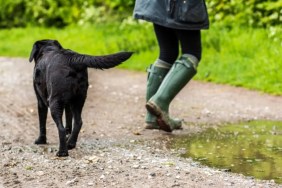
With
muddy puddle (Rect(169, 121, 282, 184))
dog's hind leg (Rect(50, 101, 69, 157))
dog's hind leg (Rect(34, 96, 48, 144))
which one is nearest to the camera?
muddy puddle (Rect(169, 121, 282, 184))

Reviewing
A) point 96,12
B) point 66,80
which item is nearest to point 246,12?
point 96,12

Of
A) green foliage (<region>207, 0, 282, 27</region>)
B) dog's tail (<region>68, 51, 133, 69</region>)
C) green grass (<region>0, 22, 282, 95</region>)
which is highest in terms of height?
dog's tail (<region>68, 51, 133, 69</region>)

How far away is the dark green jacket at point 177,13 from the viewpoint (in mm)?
5777

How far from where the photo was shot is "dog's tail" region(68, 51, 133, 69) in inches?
198

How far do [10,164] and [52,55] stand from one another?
899mm

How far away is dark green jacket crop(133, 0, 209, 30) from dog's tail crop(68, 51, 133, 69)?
2.97ft

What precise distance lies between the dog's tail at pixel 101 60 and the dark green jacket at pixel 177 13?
91cm

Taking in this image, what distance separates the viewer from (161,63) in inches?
245

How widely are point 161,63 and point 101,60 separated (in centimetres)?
126

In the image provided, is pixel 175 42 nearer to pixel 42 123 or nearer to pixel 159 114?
pixel 159 114

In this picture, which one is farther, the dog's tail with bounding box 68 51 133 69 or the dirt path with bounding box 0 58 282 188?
the dog's tail with bounding box 68 51 133 69

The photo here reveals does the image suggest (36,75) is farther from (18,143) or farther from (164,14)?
(164,14)

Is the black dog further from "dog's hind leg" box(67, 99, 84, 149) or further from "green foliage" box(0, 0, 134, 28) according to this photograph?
"green foliage" box(0, 0, 134, 28)

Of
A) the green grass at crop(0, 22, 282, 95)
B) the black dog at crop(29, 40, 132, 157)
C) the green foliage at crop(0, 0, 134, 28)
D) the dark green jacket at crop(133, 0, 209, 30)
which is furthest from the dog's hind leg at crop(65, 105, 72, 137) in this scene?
the green foliage at crop(0, 0, 134, 28)
